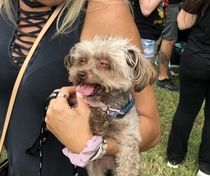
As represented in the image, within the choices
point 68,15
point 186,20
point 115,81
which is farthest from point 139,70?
point 186,20

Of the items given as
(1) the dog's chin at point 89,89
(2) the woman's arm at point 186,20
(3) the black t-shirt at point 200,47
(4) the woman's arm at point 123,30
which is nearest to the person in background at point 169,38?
(2) the woman's arm at point 186,20

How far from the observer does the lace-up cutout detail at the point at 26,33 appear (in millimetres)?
1469

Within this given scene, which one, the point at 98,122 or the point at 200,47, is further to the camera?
the point at 200,47

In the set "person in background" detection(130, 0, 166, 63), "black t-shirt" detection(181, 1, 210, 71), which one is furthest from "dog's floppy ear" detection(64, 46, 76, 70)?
"person in background" detection(130, 0, 166, 63)

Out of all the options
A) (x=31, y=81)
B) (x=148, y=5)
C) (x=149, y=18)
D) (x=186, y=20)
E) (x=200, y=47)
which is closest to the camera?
(x=31, y=81)

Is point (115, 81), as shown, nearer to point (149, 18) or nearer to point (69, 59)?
point (69, 59)

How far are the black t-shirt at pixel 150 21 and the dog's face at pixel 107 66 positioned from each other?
9.78 ft

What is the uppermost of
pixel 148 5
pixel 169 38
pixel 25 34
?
pixel 25 34

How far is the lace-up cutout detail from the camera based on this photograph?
1.47m

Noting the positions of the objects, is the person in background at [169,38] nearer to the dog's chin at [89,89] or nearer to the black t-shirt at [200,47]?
the black t-shirt at [200,47]

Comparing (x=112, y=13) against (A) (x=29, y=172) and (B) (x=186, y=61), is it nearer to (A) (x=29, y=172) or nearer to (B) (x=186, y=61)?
(A) (x=29, y=172)

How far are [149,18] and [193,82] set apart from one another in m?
1.53

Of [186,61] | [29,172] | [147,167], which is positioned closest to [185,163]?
[147,167]

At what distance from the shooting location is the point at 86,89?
4.89 ft
